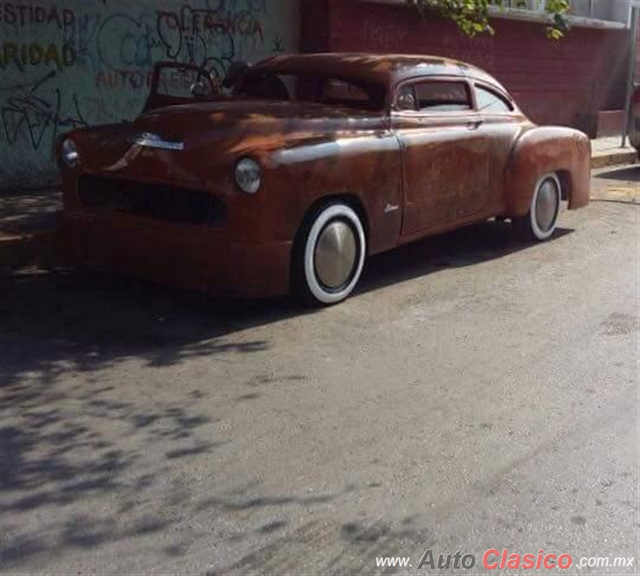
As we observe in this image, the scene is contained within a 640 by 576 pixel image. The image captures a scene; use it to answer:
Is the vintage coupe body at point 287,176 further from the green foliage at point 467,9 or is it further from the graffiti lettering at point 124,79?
the graffiti lettering at point 124,79

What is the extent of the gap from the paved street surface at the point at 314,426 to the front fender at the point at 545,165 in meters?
1.28

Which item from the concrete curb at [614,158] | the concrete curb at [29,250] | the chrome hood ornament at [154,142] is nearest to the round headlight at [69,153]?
the chrome hood ornament at [154,142]

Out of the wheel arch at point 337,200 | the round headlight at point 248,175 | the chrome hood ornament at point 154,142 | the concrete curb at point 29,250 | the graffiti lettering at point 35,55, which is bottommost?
the concrete curb at point 29,250

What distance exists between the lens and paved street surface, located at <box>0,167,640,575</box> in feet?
11.3

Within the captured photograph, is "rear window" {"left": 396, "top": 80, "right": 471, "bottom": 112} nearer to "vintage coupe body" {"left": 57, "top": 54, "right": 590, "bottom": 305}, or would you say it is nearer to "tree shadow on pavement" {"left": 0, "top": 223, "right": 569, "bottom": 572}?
"vintage coupe body" {"left": 57, "top": 54, "right": 590, "bottom": 305}

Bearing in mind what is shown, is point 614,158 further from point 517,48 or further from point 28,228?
point 28,228

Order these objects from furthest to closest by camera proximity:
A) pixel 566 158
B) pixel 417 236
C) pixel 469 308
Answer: pixel 566 158 < pixel 417 236 < pixel 469 308

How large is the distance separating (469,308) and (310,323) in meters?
1.18

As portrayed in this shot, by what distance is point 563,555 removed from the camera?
3357mm

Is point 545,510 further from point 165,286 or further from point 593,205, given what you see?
point 593,205

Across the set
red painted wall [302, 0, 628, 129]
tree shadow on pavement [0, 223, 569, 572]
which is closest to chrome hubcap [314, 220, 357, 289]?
tree shadow on pavement [0, 223, 569, 572]

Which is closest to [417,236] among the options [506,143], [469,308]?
[469,308]

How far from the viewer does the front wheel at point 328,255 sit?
19.9 ft

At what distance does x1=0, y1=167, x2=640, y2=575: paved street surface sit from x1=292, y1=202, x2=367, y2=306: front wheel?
165 millimetres
